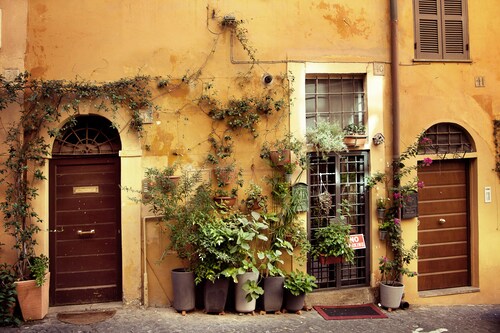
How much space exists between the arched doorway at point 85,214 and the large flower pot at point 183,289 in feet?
3.49

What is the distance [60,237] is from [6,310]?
1.33 meters

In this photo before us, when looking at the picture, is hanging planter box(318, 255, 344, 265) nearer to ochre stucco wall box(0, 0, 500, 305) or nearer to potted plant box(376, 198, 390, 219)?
ochre stucco wall box(0, 0, 500, 305)

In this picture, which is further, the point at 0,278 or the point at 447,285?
the point at 447,285

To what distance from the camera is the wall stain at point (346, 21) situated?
8180mm

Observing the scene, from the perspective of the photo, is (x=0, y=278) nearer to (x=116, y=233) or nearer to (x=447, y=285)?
(x=116, y=233)

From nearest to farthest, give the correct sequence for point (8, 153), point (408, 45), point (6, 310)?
point (6, 310) → point (8, 153) → point (408, 45)

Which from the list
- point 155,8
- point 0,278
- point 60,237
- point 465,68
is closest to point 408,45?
point 465,68

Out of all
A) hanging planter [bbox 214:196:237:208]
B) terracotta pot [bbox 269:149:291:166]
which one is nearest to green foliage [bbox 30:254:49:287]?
hanging planter [bbox 214:196:237:208]

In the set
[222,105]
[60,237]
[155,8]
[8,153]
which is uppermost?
[155,8]

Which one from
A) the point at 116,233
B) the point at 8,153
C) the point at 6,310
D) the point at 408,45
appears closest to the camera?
the point at 6,310

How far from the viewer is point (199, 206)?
7.32 metres

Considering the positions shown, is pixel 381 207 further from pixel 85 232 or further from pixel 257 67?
pixel 85 232

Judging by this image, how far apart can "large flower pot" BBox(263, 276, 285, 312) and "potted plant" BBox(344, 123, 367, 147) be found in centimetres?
253

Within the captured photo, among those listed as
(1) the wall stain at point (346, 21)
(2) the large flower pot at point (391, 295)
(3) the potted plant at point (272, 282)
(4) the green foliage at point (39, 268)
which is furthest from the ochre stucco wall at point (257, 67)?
(3) the potted plant at point (272, 282)
